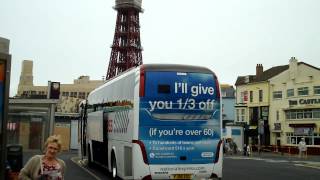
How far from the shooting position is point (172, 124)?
44.9 ft

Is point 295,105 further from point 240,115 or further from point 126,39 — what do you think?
point 126,39

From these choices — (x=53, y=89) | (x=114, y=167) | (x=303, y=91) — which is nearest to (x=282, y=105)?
(x=303, y=91)

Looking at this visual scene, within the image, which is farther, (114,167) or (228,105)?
(228,105)

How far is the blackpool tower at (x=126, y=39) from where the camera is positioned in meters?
118

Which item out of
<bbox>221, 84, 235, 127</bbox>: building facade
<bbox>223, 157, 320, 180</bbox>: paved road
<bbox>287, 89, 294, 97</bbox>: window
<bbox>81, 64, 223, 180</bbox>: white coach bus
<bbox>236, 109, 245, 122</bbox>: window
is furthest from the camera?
<bbox>221, 84, 235, 127</bbox>: building facade

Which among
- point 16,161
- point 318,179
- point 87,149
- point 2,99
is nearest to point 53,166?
point 2,99

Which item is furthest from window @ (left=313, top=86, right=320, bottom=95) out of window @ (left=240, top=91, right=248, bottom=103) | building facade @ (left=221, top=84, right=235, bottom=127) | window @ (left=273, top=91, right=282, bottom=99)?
building facade @ (left=221, top=84, right=235, bottom=127)

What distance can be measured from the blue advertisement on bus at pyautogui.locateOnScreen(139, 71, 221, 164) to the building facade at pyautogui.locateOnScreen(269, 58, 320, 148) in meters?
44.2

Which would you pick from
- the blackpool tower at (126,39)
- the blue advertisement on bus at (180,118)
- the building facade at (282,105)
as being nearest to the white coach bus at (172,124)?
the blue advertisement on bus at (180,118)

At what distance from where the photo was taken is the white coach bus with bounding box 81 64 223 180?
13.4 metres

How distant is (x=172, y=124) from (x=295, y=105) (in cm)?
4846

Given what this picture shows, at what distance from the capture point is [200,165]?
13.6 meters

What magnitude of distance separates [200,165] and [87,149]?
11405 millimetres

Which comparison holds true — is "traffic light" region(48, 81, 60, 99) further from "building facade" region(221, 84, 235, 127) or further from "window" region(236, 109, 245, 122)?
"building facade" region(221, 84, 235, 127)
